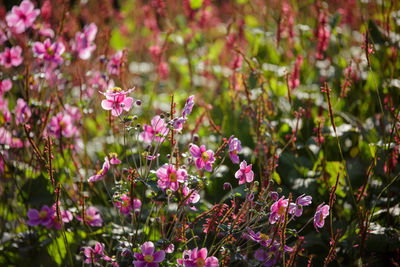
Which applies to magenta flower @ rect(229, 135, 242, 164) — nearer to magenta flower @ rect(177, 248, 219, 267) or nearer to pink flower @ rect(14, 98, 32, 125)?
magenta flower @ rect(177, 248, 219, 267)

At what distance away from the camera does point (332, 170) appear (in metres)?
1.45

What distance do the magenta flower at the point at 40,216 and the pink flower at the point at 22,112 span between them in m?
0.32

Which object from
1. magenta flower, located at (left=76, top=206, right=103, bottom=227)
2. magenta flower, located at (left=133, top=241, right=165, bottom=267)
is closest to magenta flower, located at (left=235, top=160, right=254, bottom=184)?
magenta flower, located at (left=133, top=241, right=165, bottom=267)

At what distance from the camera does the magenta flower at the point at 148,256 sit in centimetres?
96

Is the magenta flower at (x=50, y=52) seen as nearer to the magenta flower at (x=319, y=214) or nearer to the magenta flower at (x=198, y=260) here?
the magenta flower at (x=198, y=260)

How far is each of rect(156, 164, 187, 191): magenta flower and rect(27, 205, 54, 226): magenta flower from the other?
0.53 metres

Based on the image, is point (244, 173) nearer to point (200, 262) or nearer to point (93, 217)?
point (200, 262)

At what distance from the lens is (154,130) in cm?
110

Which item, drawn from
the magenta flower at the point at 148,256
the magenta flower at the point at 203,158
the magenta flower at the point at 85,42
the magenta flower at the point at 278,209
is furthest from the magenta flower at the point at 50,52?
the magenta flower at the point at 278,209

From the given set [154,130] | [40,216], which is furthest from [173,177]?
[40,216]

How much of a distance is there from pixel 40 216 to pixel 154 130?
1.72 ft

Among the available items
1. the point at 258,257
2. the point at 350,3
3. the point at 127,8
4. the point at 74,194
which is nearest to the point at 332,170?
Answer: the point at 258,257

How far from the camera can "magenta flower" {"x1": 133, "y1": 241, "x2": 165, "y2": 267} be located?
0.96 meters

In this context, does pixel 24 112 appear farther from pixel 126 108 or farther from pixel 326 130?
pixel 326 130
